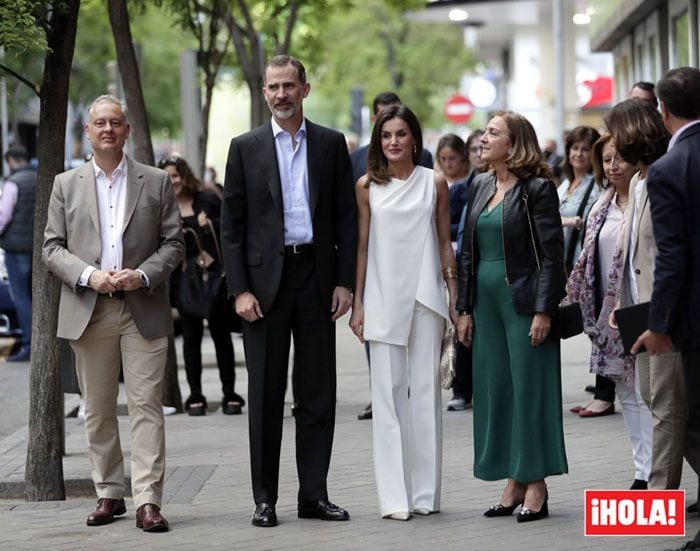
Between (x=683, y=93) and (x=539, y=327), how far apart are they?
145cm

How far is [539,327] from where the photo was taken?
7.62 metres

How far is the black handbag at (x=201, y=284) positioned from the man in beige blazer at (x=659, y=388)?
207 inches

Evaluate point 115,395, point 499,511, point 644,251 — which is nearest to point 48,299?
point 115,395

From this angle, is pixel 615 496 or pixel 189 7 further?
pixel 189 7

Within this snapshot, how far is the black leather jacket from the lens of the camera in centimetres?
762

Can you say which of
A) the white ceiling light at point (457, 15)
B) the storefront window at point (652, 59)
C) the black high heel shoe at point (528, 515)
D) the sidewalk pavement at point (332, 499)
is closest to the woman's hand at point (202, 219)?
the sidewalk pavement at point (332, 499)

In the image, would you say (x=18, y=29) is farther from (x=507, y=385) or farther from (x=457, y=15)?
(x=457, y=15)

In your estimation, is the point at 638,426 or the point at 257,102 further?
the point at 257,102

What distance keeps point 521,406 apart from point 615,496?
1133mm

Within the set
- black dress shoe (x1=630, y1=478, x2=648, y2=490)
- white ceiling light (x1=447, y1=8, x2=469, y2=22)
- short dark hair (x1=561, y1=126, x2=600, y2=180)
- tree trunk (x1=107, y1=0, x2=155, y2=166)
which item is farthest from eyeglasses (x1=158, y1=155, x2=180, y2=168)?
white ceiling light (x1=447, y1=8, x2=469, y2=22)

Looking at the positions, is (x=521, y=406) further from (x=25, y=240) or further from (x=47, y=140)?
(x=25, y=240)

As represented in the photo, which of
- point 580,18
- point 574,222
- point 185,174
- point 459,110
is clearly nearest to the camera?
point 574,222

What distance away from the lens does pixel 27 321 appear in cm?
1741

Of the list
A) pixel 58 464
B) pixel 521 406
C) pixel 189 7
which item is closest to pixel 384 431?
pixel 521 406
